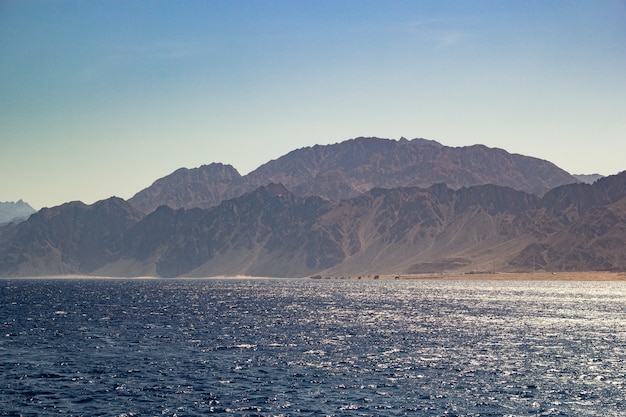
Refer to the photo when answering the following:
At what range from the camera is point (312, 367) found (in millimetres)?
84562

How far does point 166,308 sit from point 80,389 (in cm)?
12534

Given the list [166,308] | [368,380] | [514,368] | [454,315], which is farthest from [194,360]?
[166,308]

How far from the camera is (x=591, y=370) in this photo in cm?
8312

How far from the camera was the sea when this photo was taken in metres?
64.1

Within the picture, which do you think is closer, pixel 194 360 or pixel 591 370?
pixel 591 370

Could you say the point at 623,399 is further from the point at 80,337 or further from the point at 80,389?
the point at 80,337

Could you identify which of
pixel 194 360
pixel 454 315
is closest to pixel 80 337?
pixel 194 360

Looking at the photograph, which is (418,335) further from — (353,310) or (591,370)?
(353,310)

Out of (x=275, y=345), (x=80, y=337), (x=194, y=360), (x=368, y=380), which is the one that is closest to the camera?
(x=368, y=380)

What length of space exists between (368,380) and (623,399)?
2702cm

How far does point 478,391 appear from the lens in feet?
232

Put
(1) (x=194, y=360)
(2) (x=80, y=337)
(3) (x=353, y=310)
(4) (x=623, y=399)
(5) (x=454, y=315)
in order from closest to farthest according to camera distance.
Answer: (4) (x=623, y=399) → (1) (x=194, y=360) → (2) (x=80, y=337) → (5) (x=454, y=315) → (3) (x=353, y=310)

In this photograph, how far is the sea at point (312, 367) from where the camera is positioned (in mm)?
64062

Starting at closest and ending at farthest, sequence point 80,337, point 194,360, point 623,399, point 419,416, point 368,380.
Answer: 1. point 419,416
2. point 623,399
3. point 368,380
4. point 194,360
5. point 80,337
